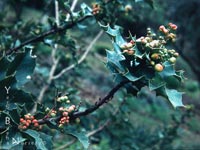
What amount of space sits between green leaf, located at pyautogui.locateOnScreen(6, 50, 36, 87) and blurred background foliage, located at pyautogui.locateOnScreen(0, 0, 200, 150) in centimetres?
38

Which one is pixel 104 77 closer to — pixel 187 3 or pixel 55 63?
pixel 187 3

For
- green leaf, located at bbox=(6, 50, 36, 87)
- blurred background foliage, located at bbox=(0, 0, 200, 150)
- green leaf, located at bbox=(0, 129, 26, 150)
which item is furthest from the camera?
blurred background foliage, located at bbox=(0, 0, 200, 150)

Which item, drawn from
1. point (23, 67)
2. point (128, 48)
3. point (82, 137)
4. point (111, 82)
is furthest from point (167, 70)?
point (111, 82)

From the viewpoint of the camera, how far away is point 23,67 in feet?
4.13

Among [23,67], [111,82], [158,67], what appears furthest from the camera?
[111,82]

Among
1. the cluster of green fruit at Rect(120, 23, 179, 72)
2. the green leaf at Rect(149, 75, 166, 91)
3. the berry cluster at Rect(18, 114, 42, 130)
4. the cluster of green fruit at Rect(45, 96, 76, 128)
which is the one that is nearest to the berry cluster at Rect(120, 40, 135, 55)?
the cluster of green fruit at Rect(120, 23, 179, 72)

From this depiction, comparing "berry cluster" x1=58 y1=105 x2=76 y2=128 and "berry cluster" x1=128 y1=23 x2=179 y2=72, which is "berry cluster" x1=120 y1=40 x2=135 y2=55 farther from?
"berry cluster" x1=58 y1=105 x2=76 y2=128

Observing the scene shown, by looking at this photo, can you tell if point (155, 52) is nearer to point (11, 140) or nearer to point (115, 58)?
point (115, 58)

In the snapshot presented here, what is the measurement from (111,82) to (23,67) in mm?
5750

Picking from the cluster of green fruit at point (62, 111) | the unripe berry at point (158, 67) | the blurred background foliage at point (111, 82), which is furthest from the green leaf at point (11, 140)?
the unripe berry at point (158, 67)

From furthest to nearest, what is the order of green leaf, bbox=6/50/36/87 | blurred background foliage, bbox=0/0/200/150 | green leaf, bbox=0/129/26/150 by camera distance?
blurred background foliage, bbox=0/0/200/150, green leaf, bbox=6/50/36/87, green leaf, bbox=0/129/26/150

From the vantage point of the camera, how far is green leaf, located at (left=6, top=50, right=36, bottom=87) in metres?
1.24

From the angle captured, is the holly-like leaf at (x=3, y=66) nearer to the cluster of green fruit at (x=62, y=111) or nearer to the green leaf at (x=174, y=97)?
the cluster of green fruit at (x=62, y=111)

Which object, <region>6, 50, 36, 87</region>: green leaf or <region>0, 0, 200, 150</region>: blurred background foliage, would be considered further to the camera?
<region>0, 0, 200, 150</region>: blurred background foliage
